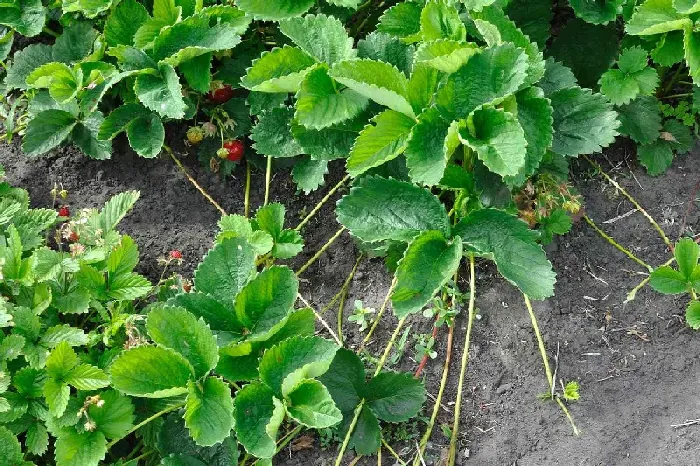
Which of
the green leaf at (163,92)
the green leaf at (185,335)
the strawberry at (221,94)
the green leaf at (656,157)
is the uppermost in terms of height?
the green leaf at (163,92)

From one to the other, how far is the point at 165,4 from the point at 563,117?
42.7 inches

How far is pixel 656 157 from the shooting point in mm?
2137

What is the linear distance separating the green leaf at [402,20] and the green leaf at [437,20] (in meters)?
0.12

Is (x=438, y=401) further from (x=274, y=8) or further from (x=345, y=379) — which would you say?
(x=274, y=8)

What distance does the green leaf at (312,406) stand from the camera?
1.55 meters

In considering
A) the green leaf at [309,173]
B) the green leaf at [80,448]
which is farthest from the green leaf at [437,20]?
the green leaf at [80,448]

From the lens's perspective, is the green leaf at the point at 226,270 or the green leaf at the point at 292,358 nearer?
the green leaf at the point at 292,358

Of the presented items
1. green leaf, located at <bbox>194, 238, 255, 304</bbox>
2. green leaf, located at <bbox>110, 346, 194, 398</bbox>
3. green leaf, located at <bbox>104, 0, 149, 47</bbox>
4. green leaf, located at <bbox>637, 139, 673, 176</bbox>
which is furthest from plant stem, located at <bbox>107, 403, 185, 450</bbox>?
green leaf, located at <bbox>637, 139, 673, 176</bbox>

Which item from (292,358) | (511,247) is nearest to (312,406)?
(292,358)

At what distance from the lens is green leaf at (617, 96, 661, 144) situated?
210 centimetres

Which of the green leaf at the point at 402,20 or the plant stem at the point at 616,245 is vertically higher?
the green leaf at the point at 402,20

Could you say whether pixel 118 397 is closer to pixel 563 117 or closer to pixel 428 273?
pixel 428 273

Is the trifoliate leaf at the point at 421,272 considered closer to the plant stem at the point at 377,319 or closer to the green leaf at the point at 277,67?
the plant stem at the point at 377,319

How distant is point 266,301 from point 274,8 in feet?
2.60
